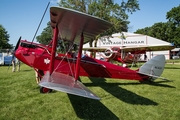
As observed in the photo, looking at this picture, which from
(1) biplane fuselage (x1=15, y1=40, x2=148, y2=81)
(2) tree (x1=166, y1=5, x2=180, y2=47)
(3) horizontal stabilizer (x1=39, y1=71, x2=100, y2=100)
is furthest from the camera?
(2) tree (x1=166, y1=5, x2=180, y2=47)

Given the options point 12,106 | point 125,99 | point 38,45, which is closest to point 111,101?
point 125,99

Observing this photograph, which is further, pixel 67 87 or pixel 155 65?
pixel 155 65

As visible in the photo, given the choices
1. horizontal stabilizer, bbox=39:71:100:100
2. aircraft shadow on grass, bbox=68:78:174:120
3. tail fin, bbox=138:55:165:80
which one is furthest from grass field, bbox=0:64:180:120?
tail fin, bbox=138:55:165:80

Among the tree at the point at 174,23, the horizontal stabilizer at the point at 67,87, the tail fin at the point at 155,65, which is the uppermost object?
the tree at the point at 174,23

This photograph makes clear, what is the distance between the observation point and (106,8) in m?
21.8

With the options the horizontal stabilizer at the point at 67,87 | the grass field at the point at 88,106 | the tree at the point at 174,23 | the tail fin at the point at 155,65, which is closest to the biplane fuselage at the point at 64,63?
the tail fin at the point at 155,65

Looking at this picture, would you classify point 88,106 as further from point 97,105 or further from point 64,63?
point 64,63

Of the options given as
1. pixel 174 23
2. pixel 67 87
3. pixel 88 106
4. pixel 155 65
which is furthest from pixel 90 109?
pixel 174 23

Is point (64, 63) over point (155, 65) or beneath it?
over

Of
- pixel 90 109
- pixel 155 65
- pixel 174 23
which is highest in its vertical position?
pixel 174 23

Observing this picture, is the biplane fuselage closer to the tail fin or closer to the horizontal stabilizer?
the tail fin

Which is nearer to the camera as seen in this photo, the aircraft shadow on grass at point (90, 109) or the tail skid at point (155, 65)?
the aircraft shadow on grass at point (90, 109)

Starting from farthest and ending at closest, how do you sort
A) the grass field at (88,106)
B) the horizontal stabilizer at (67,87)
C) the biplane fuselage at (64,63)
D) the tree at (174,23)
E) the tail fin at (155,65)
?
the tree at (174,23) → the tail fin at (155,65) → the biplane fuselage at (64,63) → the grass field at (88,106) → the horizontal stabilizer at (67,87)

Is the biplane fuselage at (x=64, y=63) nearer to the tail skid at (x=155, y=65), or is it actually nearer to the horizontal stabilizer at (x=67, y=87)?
the tail skid at (x=155, y=65)
